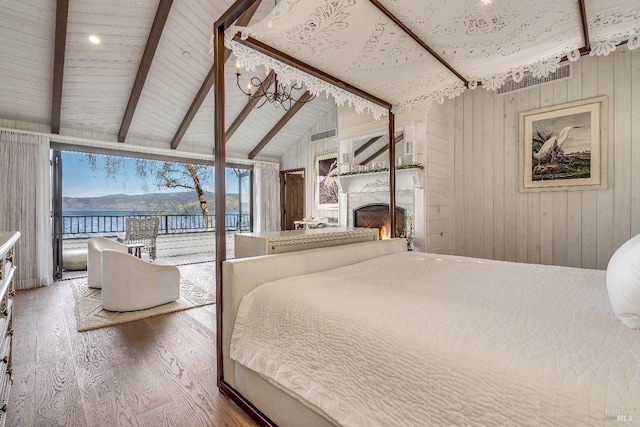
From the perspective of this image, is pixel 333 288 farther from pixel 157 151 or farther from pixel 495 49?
pixel 157 151

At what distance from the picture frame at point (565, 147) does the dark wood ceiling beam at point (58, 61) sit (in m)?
5.14

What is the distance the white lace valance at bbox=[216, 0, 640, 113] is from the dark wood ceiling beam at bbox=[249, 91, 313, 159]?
3437 mm

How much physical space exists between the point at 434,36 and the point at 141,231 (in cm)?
620

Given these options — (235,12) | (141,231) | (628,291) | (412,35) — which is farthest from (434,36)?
(141,231)

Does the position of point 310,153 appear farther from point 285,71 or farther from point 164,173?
point 164,173

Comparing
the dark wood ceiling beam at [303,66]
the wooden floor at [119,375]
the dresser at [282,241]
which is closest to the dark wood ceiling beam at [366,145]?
the dark wood ceiling beam at [303,66]

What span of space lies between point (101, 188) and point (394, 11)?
34.6 feet

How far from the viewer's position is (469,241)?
4199 mm

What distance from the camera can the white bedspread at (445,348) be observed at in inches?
26.4

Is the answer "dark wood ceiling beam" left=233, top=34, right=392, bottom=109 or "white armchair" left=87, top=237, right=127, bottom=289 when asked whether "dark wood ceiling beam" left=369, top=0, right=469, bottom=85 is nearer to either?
"dark wood ceiling beam" left=233, top=34, right=392, bottom=109

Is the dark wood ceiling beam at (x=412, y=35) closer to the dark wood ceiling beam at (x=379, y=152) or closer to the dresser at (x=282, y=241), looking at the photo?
the dresser at (x=282, y=241)

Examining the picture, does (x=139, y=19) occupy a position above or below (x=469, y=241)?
above

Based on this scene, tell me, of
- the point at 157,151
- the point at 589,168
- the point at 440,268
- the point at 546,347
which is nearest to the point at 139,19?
the point at 157,151

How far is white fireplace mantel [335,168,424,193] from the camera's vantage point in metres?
3.91
